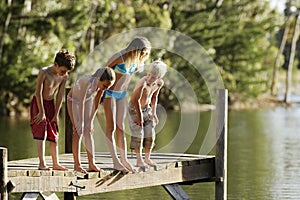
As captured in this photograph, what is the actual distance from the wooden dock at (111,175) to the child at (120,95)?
Result: 0.69ft

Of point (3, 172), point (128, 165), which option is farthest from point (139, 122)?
point (3, 172)

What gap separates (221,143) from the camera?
39.1ft

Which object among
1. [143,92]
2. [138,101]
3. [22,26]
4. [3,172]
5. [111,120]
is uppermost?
[22,26]

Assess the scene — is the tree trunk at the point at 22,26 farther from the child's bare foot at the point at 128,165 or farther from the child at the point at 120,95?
the child's bare foot at the point at 128,165

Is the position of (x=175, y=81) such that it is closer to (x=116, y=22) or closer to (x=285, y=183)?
(x=116, y=22)

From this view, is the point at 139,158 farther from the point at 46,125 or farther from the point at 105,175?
the point at 46,125

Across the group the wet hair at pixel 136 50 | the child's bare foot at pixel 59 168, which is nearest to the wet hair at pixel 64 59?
the wet hair at pixel 136 50

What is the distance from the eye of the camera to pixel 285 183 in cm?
1655

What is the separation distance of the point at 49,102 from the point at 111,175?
3.35 feet

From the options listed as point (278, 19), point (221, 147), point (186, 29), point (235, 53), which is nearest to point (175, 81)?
point (186, 29)

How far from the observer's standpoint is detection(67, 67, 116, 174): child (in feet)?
34.5

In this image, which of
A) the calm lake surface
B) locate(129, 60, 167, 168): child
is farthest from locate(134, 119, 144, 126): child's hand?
the calm lake surface

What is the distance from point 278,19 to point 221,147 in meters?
41.8

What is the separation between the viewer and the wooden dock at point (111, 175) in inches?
389
